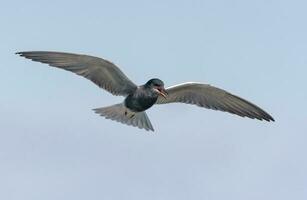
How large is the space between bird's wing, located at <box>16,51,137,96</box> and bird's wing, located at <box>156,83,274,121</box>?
1.32 metres

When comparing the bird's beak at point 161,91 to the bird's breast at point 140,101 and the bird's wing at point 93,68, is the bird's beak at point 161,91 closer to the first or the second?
the bird's breast at point 140,101

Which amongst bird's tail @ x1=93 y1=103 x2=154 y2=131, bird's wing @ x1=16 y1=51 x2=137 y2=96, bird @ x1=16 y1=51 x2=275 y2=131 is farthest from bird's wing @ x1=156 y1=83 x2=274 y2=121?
bird's wing @ x1=16 y1=51 x2=137 y2=96

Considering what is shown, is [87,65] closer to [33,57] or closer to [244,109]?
[33,57]

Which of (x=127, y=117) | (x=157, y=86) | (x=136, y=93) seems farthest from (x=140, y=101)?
(x=127, y=117)

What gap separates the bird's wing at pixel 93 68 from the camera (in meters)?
23.8

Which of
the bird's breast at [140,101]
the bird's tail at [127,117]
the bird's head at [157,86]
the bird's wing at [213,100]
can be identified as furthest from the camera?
the bird's tail at [127,117]

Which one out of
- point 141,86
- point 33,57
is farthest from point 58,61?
point 141,86

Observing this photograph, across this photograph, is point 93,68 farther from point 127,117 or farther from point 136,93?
point 127,117

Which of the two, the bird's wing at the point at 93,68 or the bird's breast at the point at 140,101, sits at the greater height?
the bird's wing at the point at 93,68

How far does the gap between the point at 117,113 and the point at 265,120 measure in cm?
391

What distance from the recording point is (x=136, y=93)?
2412cm

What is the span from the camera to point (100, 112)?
25.5 metres

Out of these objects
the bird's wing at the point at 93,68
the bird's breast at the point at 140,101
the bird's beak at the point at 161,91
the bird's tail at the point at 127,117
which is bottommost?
the bird's tail at the point at 127,117

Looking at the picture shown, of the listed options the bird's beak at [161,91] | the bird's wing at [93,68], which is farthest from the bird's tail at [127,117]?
the bird's beak at [161,91]
